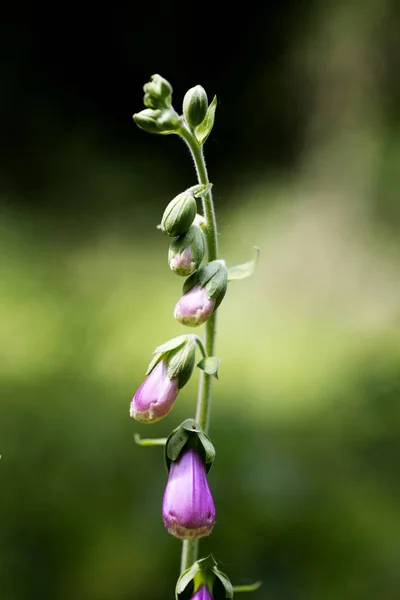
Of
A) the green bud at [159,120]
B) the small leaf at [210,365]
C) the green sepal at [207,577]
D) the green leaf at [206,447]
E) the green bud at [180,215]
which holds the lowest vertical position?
→ the green sepal at [207,577]

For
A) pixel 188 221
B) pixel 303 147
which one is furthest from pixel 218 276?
pixel 303 147

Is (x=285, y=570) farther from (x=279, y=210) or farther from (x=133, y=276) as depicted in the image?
(x=279, y=210)

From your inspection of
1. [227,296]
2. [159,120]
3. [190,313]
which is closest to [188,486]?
[190,313]

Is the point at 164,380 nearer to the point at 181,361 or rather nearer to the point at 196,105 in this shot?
the point at 181,361

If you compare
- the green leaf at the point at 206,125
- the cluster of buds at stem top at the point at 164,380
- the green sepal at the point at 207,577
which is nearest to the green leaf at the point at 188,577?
the green sepal at the point at 207,577

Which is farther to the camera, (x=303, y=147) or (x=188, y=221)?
(x=303, y=147)

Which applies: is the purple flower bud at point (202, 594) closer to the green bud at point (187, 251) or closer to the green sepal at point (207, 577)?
the green sepal at point (207, 577)
